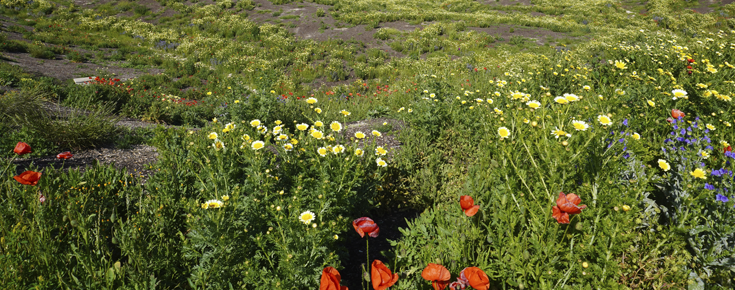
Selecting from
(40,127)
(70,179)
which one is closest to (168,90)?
(40,127)

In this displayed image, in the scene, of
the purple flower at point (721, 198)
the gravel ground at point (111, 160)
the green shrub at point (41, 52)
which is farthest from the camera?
the green shrub at point (41, 52)

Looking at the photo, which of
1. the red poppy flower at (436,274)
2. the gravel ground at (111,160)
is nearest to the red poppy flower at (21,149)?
the gravel ground at (111,160)

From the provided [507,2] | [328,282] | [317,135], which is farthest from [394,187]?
[507,2]

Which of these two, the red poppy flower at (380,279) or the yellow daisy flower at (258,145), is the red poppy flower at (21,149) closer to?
the yellow daisy flower at (258,145)

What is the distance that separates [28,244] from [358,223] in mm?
1903

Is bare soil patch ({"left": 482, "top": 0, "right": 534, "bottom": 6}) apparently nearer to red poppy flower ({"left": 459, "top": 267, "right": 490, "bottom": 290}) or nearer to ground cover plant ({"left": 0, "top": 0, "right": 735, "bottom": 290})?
ground cover plant ({"left": 0, "top": 0, "right": 735, "bottom": 290})

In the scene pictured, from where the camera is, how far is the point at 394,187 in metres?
3.59

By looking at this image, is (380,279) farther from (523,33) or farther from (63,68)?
(523,33)

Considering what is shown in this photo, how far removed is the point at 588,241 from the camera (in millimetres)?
1836

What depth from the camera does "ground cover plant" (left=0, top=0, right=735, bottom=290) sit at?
71.6 inches

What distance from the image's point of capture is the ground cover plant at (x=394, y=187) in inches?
71.6

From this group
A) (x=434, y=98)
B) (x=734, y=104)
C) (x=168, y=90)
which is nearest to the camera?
(x=734, y=104)

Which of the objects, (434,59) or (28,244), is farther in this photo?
(434,59)

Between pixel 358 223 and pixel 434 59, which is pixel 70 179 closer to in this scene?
pixel 358 223
